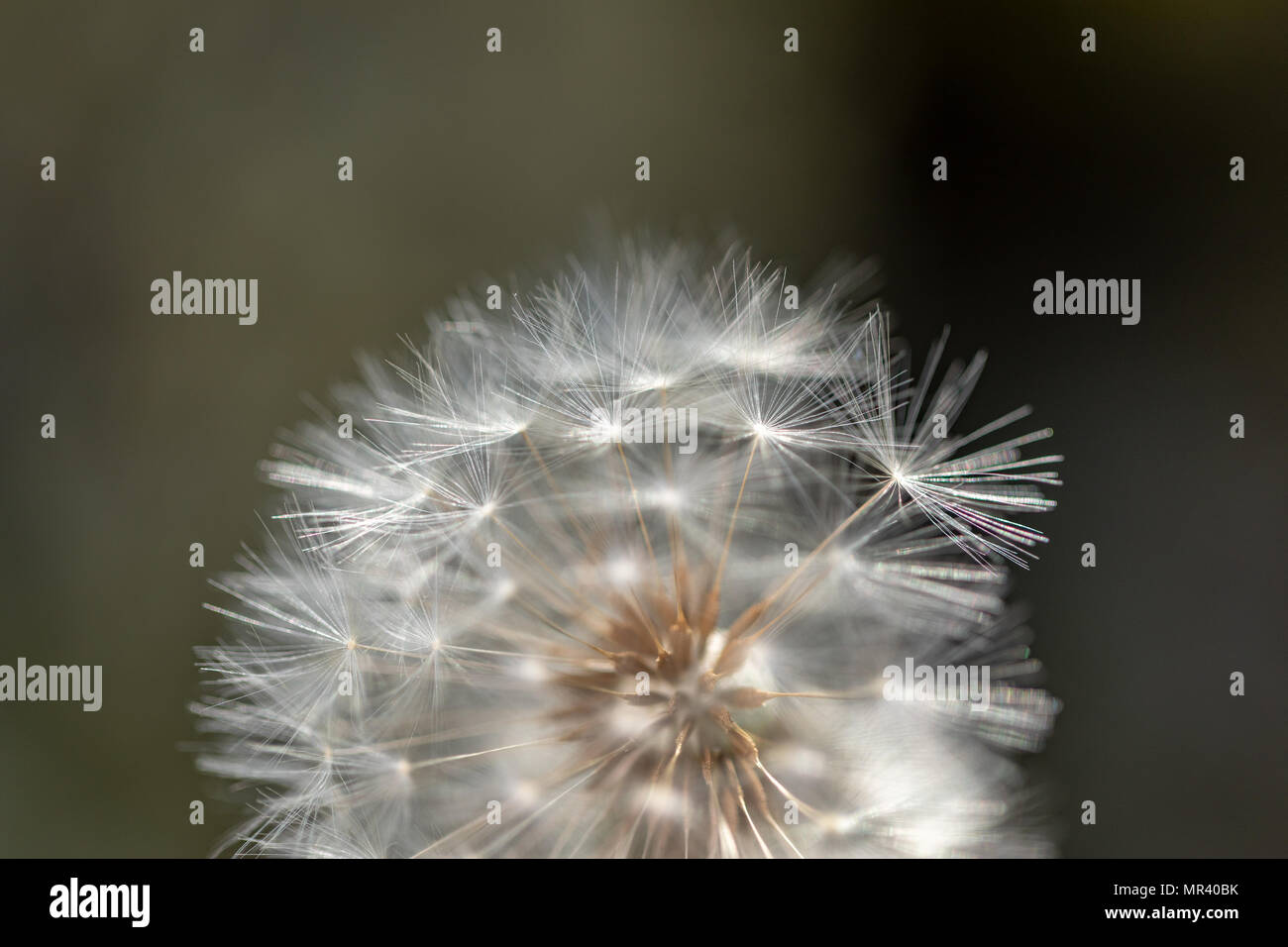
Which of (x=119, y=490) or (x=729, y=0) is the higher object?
(x=729, y=0)

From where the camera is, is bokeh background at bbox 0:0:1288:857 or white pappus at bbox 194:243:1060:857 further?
bokeh background at bbox 0:0:1288:857

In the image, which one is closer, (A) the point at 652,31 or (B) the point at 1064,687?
(B) the point at 1064,687

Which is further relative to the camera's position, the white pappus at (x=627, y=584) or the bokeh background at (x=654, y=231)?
the bokeh background at (x=654, y=231)

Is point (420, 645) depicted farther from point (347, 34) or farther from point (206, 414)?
point (347, 34)

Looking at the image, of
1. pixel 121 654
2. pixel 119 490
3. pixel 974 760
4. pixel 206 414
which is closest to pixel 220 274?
pixel 206 414
